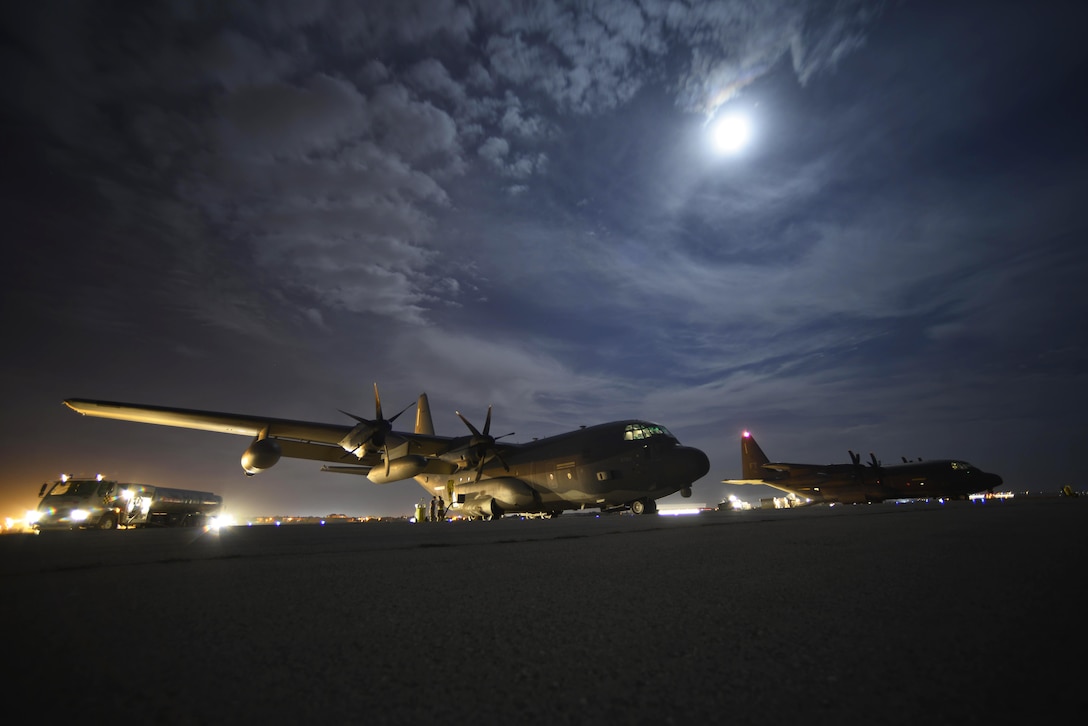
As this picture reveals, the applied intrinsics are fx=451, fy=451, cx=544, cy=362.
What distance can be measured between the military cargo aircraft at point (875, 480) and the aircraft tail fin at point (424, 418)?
1210 inches

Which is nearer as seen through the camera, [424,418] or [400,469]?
[400,469]

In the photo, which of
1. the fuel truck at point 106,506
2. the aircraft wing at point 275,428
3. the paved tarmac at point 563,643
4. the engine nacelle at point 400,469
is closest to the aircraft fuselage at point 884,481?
the aircraft wing at point 275,428

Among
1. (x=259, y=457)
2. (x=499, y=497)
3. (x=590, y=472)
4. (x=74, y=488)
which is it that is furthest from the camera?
(x=74, y=488)

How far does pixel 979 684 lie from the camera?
3.77 feet

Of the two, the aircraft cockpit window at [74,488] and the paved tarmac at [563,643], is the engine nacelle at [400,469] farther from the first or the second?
the aircraft cockpit window at [74,488]

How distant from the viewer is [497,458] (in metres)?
22.7

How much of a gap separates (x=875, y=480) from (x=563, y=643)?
138 feet

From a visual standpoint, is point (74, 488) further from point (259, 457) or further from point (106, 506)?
point (259, 457)

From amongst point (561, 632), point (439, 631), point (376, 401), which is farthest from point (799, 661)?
point (376, 401)

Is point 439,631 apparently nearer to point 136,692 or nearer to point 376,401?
point 136,692

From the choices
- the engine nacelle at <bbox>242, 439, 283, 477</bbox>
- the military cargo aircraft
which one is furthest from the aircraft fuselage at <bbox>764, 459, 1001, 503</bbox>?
the engine nacelle at <bbox>242, 439, 283, 477</bbox>

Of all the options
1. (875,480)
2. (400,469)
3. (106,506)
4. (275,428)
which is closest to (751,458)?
(875,480)

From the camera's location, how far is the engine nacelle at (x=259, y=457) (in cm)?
1411

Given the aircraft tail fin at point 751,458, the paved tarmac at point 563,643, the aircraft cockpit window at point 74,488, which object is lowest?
the paved tarmac at point 563,643
